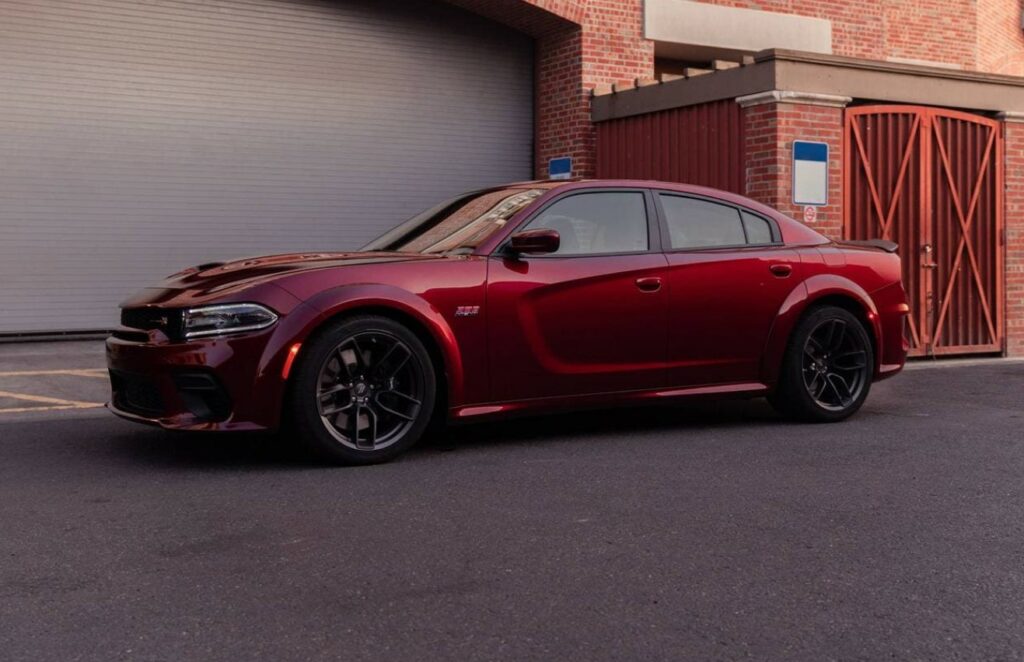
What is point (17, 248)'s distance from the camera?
1366 cm

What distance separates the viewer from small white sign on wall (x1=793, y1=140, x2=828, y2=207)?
1198cm

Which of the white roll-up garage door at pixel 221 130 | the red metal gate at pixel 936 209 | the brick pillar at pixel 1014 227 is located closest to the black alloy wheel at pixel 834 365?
the red metal gate at pixel 936 209

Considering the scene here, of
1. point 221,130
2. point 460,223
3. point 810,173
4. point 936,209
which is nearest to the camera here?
point 460,223

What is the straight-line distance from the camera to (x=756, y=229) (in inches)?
299

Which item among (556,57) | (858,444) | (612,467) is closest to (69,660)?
(612,467)

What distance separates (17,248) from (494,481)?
9757 millimetres

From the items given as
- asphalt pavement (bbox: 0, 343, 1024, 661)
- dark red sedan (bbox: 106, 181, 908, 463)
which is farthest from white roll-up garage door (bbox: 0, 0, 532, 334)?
dark red sedan (bbox: 106, 181, 908, 463)

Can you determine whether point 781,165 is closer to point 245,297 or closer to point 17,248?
point 245,297

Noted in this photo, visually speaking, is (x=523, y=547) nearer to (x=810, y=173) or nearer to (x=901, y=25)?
(x=810, y=173)

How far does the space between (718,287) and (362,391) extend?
92.5 inches

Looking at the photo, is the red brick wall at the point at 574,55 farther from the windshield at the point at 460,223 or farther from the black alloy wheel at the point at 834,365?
the windshield at the point at 460,223

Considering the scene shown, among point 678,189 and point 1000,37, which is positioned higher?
point 1000,37

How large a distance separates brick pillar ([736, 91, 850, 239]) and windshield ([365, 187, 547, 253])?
527 cm

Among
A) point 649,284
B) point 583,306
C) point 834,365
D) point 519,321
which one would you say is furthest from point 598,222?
point 834,365
